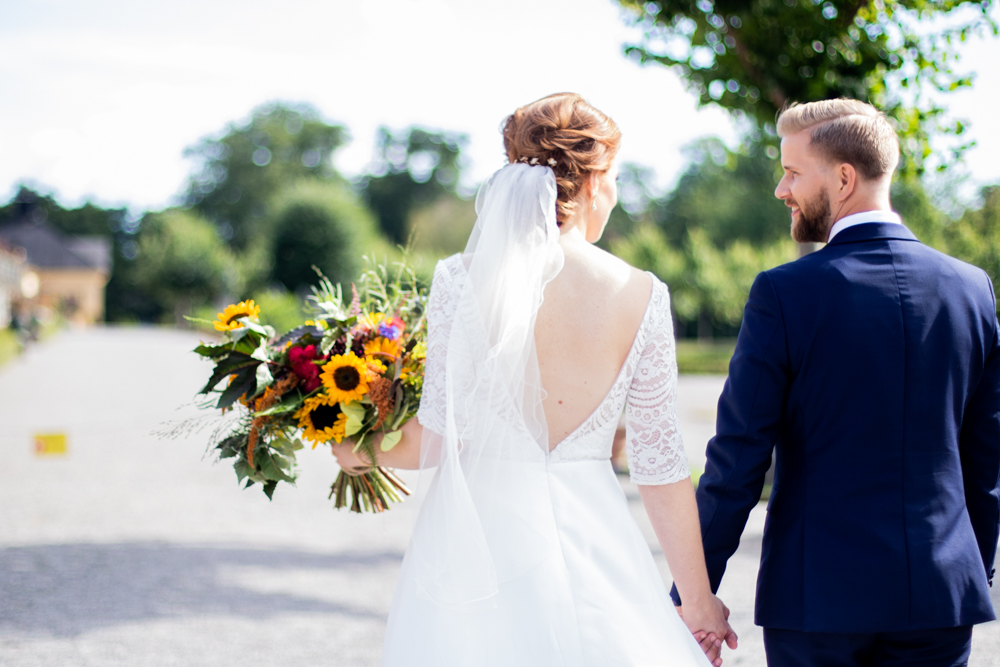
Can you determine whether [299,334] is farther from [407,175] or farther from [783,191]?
[407,175]

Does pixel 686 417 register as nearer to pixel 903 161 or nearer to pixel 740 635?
pixel 903 161

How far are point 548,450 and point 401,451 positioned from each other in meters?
0.51

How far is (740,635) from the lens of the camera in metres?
4.45

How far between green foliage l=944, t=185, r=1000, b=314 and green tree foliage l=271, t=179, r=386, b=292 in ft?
81.8

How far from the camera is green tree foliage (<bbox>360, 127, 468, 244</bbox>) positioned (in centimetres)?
6869

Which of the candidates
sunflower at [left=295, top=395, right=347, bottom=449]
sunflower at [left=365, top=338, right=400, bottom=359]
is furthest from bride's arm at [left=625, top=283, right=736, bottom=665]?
sunflower at [left=295, top=395, right=347, bottom=449]

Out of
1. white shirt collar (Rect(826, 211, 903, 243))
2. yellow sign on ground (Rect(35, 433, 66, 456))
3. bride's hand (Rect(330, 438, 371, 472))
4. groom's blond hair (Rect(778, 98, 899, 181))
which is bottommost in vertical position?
yellow sign on ground (Rect(35, 433, 66, 456))

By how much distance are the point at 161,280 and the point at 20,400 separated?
38.3m

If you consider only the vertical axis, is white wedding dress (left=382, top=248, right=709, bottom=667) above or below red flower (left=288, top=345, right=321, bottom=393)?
below

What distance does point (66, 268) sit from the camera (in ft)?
224

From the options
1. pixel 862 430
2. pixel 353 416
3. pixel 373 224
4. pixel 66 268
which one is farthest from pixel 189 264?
pixel 862 430

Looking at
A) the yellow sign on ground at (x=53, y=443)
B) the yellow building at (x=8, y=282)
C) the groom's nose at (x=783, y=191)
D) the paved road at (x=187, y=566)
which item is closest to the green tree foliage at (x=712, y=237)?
the paved road at (x=187, y=566)

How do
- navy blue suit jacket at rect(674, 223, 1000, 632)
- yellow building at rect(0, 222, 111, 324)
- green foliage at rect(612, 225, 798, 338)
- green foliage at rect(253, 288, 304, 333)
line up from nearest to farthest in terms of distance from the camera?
navy blue suit jacket at rect(674, 223, 1000, 632) < green foliage at rect(253, 288, 304, 333) < green foliage at rect(612, 225, 798, 338) < yellow building at rect(0, 222, 111, 324)

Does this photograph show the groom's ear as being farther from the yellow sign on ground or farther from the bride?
the yellow sign on ground
